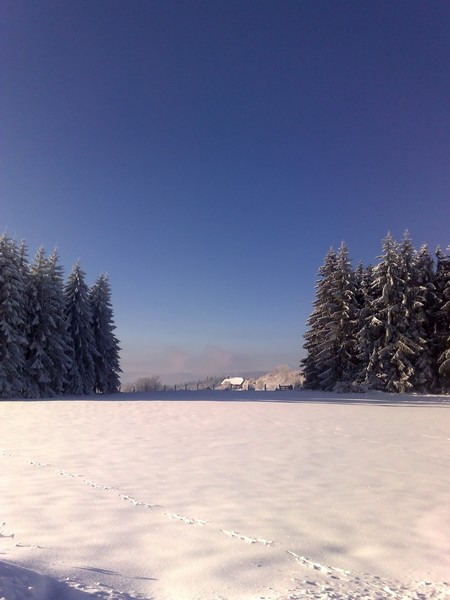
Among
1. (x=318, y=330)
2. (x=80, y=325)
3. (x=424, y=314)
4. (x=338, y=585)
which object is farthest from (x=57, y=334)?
(x=338, y=585)

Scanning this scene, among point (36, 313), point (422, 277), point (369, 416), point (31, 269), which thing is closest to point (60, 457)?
point (369, 416)

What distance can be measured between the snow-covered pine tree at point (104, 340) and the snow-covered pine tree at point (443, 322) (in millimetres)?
28827

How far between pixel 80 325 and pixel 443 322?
31.1 meters

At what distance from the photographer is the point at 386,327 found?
34.0 m

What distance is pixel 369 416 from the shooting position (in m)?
17.4

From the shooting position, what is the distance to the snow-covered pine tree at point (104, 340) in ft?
133

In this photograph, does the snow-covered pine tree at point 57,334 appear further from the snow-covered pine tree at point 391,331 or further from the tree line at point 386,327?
the snow-covered pine tree at point 391,331

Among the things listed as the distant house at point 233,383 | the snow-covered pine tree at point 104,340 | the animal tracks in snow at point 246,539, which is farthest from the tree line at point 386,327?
the animal tracks in snow at point 246,539

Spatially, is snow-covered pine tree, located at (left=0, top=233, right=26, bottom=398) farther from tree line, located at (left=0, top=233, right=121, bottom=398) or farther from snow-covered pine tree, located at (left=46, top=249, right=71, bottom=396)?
snow-covered pine tree, located at (left=46, top=249, right=71, bottom=396)

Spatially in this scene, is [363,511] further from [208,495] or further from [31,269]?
[31,269]

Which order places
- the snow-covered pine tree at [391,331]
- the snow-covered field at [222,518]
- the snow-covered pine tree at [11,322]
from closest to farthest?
1. the snow-covered field at [222,518]
2. the snow-covered pine tree at [11,322]
3. the snow-covered pine tree at [391,331]

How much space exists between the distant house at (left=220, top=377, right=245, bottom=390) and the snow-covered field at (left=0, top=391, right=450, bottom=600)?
42.5 metres

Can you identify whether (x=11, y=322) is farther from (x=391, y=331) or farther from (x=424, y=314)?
(x=424, y=314)

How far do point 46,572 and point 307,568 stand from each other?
2221mm
